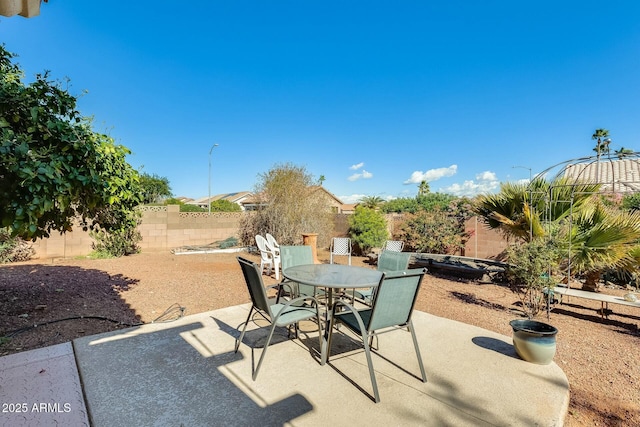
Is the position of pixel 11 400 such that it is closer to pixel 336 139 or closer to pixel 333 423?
pixel 333 423

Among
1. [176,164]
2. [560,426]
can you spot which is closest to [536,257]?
[560,426]

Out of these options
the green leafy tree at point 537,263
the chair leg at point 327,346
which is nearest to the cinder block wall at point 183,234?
the green leafy tree at point 537,263

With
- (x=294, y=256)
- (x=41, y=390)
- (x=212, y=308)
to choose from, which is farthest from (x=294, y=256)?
(x=41, y=390)

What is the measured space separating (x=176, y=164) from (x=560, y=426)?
26006 mm

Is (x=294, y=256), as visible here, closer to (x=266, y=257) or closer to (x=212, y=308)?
(x=212, y=308)

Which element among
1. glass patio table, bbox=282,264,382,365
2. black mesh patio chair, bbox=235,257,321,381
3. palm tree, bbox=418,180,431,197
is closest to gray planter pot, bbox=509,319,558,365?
glass patio table, bbox=282,264,382,365

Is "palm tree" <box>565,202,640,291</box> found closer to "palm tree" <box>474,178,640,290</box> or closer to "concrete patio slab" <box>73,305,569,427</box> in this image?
"palm tree" <box>474,178,640,290</box>

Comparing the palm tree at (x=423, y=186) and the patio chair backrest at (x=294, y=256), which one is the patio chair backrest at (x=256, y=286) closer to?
the patio chair backrest at (x=294, y=256)

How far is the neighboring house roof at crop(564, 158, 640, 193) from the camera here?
527cm

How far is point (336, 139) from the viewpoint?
18.1m

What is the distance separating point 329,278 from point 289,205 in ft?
23.7

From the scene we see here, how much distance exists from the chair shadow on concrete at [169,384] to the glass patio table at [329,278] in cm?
79

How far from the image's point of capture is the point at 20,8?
117 cm

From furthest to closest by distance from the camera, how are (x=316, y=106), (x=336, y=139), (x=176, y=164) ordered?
1. (x=176, y=164)
2. (x=336, y=139)
3. (x=316, y=106)
